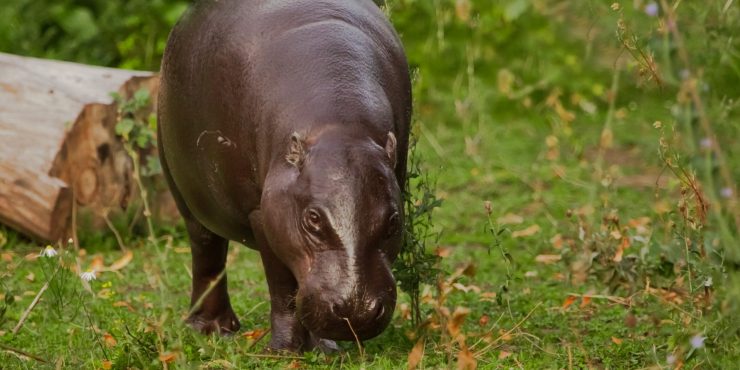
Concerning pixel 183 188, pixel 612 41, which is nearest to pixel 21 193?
pixel 183 188

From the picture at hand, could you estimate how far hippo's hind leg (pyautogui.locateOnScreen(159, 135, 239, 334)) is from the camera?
6035mm

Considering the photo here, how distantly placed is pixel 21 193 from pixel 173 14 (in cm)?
464

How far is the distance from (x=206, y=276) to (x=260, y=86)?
1.40 meters

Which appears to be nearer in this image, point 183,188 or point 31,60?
point 183,188

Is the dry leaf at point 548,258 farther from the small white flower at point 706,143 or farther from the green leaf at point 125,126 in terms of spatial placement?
the small white flower at point 706,143

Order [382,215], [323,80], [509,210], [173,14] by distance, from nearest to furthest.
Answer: [382,215] → [323,80] → [509,210] → [173,14]

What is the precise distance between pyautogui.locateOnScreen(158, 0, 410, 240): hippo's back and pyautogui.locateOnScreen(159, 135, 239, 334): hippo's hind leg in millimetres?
495

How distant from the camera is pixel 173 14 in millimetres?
12164

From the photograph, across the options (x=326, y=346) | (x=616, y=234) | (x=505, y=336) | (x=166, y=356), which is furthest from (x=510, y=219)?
(x=166, y=356)

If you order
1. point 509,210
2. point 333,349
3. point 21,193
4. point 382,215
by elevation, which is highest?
point 382,215

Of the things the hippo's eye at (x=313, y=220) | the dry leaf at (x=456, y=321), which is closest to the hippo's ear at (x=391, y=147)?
the hippo's eye at (x=313, y=220)

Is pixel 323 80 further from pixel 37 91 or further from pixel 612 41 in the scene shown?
pixel 37 91

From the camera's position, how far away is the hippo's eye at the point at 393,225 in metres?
4.50

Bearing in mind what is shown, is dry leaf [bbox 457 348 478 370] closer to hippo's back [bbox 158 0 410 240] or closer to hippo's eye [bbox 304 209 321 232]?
hippo's eye [bbox 304 209 321 232]
